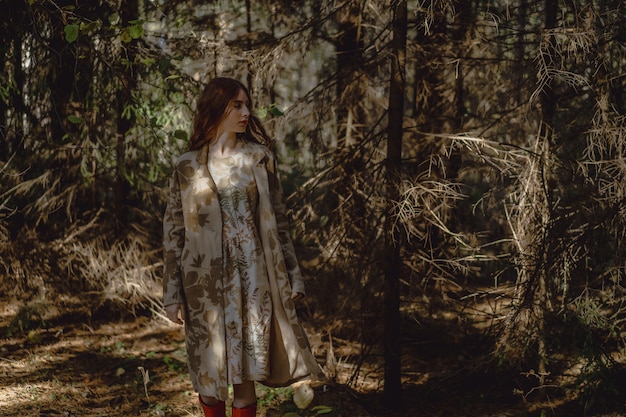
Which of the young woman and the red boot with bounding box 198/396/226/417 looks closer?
the young woman

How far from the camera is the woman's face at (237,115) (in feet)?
11.6

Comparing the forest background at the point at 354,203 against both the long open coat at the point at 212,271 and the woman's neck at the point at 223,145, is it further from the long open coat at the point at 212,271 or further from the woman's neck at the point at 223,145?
the long open coat at the point at 212,271

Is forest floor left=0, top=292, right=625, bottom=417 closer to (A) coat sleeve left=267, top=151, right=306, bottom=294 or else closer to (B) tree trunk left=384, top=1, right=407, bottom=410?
(B) tree trunk left=384, top=1, right=407, bottom=410

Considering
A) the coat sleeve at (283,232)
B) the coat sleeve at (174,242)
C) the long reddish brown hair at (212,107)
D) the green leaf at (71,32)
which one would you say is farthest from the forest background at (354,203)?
the coat sleeve at (283,232)

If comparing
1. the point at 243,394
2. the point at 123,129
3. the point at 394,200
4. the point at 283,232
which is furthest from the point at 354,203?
the point at 123,129

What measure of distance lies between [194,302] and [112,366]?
9.81 ft

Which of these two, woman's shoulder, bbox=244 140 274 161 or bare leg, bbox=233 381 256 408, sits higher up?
woman's shoulder, bbox=244 140 274 161

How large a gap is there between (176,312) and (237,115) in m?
1.23

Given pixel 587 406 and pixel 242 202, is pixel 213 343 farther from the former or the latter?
pixel 587 406

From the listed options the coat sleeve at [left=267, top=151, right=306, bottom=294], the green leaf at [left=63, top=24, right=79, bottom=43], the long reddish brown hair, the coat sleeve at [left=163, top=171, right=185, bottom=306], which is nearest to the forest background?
the green leaf at [left=63, top=24, right=79, bottom=43]

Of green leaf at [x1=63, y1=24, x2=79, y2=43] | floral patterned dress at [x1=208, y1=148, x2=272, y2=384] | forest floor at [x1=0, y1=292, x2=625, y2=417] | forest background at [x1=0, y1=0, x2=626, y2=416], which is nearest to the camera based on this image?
floral patterned dress at [x1=208, y1=148, x2=272, y2=384]

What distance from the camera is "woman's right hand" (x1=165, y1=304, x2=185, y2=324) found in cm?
352

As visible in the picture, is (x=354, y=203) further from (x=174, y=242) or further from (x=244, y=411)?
(x=244, y=411)

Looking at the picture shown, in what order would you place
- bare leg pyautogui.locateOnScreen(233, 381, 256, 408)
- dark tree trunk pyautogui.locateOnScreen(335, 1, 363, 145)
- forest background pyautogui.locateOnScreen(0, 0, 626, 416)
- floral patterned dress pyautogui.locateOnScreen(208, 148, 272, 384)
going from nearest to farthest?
floral patterned dress pyautogui.locateOnScreen(208, 148, 272, 384) → bare leg pyautogui.locateOnScreen(233, 381, 256, 408) → forest background pyautogui.locateOnScreen(0, 0, 626, 416) → dark tree trunk pyautogui.locateOnScreen(335, 1, 363, 145)
